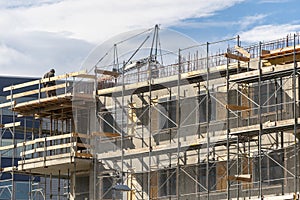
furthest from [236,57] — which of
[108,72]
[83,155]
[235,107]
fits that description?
[83,155]

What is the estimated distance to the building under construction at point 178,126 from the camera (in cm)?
3547

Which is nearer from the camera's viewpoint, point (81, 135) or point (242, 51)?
point (242, 51)

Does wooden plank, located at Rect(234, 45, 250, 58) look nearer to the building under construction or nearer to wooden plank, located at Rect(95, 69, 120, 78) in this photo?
the building under construction

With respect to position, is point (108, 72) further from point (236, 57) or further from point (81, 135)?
point (236, 57)

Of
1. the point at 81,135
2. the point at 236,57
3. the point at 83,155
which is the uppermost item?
the point at 236,57

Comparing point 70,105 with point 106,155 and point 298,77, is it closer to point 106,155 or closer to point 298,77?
point 106,155

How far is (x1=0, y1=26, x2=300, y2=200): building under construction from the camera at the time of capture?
3547cm

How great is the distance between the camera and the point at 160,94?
136 feet

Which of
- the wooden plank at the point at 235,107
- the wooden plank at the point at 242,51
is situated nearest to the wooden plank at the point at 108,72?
the wooden plank at the point at 242,51

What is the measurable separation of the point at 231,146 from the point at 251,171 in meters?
1.47

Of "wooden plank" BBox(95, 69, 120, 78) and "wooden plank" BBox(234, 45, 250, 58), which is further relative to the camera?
"wooden plank" BBox(95, 69, 120, 78)

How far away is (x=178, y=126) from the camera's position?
131 ft

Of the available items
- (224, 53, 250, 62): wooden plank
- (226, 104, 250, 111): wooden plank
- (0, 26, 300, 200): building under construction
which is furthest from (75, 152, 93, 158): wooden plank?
(224, 53, 250, 62): wooden plank

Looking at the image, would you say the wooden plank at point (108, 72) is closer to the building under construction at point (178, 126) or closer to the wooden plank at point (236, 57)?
the building under construction at point (178, 126)
